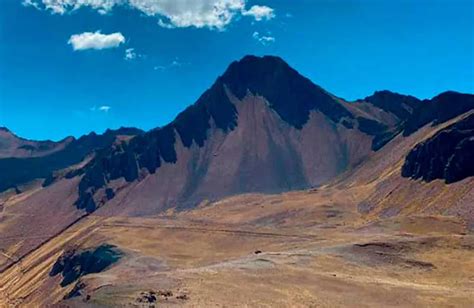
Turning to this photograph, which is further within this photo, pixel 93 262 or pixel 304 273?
pixel 93 262

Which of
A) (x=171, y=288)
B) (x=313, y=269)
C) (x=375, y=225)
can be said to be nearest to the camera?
(x=171, y=288)

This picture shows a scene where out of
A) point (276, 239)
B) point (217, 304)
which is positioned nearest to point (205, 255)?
point (276, 239)

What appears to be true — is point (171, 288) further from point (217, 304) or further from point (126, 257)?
point (126, 257)

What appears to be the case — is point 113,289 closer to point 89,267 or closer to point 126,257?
point 126,257

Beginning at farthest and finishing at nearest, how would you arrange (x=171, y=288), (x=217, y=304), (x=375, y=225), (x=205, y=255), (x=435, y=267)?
(x=375, y=225) → (x=205, y=255) → (x=435, y=267) → (x=171, y=288) → (x=217, y=304)

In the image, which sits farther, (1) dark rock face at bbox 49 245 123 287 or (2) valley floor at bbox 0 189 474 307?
(1) dark rock face at bbox 49 245 123 287

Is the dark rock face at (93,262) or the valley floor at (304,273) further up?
the valley floor at (304,273)

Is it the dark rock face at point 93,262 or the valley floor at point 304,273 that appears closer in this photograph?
the valley floor at point 304,273

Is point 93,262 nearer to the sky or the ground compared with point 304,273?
nearer to the ground

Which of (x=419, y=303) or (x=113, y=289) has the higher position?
(x=113, y=289)

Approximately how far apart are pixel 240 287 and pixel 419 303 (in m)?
24.6

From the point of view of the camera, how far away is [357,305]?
274 ft

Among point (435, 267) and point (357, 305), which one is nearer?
point (357, 305)

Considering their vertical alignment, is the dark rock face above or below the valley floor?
below
